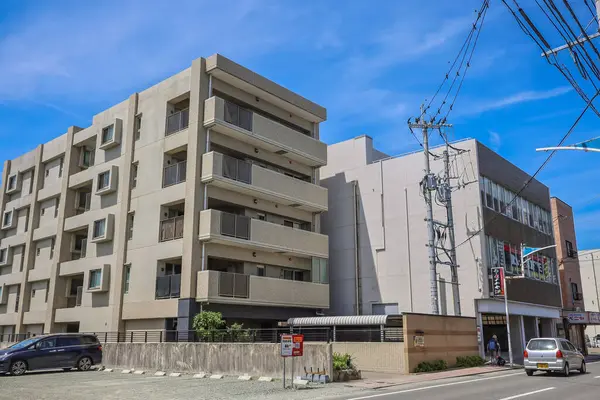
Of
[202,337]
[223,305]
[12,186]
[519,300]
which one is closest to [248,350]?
[202,337]

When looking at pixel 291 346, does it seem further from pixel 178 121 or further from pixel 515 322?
pixel 515 322

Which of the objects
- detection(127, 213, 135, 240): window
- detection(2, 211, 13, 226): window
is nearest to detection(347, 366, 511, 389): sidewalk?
detection(127, 213, 135, 240): window

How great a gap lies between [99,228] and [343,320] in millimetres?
16495

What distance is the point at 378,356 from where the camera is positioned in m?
23.9

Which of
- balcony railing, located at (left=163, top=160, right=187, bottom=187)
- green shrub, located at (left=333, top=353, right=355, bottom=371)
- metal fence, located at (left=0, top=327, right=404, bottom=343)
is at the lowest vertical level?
green shrub, located at (left=333, top=353, right=355, bottom=371)

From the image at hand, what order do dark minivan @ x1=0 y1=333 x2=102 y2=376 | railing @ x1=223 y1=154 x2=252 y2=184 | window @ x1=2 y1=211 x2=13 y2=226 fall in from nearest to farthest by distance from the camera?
dark minivan @ x1=0 y1=333 x2=102 y2=376
railing @ x1=223 y1=154 x2=252 y2=184
window @ x1=2 y1=211 x2=13 y2=226

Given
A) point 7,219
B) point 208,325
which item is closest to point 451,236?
point 208,325

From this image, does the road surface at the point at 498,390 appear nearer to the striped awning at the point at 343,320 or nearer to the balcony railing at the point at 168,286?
the striped awning at the point at 343,320

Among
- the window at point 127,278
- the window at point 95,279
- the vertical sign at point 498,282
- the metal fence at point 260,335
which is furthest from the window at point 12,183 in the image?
the vertical sign at point 498,282

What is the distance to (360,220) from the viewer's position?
36.7 meters

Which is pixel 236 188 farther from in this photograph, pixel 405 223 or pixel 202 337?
pixel 405 223

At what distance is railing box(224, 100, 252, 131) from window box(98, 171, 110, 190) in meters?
9.58

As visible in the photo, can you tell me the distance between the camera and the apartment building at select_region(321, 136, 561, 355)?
31938mm

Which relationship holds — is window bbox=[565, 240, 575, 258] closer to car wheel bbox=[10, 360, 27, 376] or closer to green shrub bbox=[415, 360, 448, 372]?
green shrub bbox=[415, 360, 448, 372]
